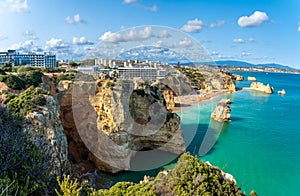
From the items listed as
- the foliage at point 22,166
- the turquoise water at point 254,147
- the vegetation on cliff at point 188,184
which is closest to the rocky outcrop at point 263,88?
the turquoise water at point 254,147

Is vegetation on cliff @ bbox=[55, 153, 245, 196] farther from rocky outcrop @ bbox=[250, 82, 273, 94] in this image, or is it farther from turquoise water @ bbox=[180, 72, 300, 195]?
rocky outcrop @ bbox=[250, 82, 273, 94]

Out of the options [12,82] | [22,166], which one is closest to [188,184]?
[22,166]

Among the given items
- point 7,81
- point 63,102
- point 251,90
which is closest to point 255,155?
point 63,102

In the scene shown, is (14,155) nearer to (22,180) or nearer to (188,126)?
(22,180)

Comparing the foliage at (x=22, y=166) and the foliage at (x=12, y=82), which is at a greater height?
the foliage at (x=12, y=82)

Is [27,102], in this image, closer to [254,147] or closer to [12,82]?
[12,82]

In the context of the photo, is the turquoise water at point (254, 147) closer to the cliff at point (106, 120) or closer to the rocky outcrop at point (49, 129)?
the cliff at point (106, 120)
